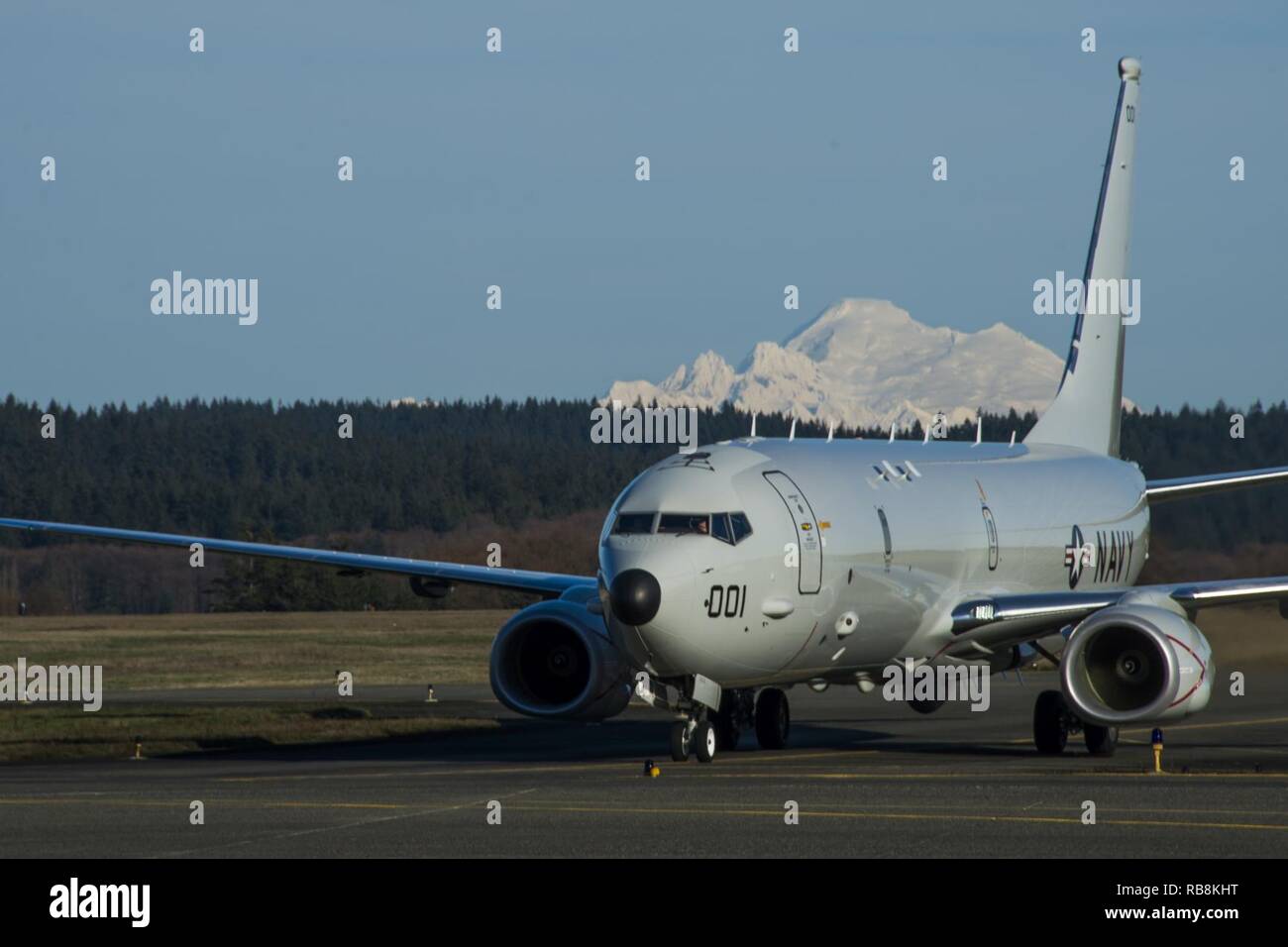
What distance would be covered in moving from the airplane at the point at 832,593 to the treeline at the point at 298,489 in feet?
68.1

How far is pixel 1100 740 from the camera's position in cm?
2969

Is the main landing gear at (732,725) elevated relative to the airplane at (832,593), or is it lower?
lower

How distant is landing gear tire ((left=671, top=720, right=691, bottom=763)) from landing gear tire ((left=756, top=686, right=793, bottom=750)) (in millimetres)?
5564

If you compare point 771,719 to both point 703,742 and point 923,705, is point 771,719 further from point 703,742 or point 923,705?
point 703,742

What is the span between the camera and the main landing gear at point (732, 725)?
26.0m

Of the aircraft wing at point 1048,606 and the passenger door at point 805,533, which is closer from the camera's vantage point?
the passenger door at point 805,533

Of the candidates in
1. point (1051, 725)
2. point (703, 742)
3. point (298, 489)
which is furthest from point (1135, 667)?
point (298, 489)

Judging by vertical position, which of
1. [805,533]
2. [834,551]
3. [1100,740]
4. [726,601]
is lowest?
[1100,740]

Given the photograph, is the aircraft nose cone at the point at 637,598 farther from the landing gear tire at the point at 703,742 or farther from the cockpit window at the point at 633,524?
the landing gear tire at the point at 703,742

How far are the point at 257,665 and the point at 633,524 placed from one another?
123ft

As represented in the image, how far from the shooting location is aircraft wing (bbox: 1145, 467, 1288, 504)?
35531mm

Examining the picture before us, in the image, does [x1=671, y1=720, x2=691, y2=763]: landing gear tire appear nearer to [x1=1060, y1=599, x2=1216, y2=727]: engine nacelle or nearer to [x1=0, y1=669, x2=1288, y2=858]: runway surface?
[x1=0, y1=669, x2=1288, y2=858]: runway surface

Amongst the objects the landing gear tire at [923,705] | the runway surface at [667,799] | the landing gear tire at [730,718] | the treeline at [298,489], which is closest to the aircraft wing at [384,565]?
the runway surface at [667,799]

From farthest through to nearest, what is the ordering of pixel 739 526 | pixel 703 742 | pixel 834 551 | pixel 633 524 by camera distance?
pixel 834 551
pixel 703 742
pixel 739 526
pixel 633 524
